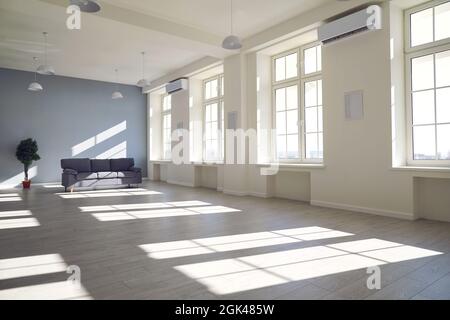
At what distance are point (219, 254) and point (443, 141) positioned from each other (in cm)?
389

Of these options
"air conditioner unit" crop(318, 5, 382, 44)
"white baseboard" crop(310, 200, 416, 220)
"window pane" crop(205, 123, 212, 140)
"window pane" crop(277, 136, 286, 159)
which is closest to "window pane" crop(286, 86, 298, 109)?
"window pane" crop(277, 136, 286, 159)

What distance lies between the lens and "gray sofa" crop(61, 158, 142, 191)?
883 cm

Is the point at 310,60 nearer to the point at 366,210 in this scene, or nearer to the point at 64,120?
the point at 366,210

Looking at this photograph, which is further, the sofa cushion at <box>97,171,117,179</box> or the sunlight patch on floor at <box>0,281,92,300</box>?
the sofa cushion at <box>97,171,117,179</box>

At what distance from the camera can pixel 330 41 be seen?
5.59 meters

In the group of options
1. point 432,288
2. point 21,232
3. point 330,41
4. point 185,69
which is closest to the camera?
point 432,288

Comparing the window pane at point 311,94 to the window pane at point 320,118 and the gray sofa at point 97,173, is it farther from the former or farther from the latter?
the gray sofa at point 97,173

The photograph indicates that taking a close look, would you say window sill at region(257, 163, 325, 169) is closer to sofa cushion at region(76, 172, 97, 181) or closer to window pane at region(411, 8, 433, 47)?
window pane at region(411, 8, 433, 47)

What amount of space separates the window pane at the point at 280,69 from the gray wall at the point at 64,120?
22.3 ft

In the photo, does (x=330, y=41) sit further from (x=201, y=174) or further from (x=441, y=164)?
(x=201, y=174)

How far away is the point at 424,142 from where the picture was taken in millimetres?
4906

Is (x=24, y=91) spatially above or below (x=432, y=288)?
above
